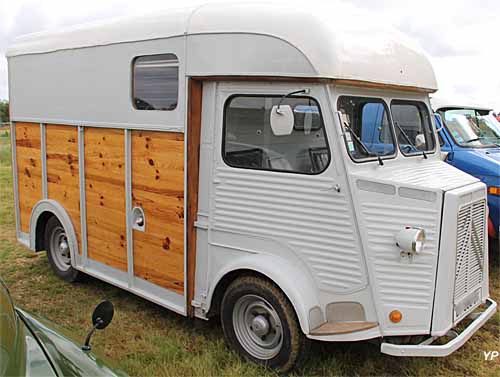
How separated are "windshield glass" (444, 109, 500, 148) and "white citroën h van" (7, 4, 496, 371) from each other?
8.44ft

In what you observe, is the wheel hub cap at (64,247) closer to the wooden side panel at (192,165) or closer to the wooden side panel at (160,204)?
the wooden side panel at (160,204)

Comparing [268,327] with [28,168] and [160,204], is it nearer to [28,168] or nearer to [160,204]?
[160,204]

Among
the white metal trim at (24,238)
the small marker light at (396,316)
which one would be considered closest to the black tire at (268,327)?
the small marker light at (396,316)

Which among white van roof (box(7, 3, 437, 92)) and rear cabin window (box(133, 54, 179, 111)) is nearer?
white van roof (box(7, 3, 437, 92))

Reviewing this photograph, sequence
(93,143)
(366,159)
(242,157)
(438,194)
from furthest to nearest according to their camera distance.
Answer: (93,143)
(242,157)
(366,159)
(438,194)

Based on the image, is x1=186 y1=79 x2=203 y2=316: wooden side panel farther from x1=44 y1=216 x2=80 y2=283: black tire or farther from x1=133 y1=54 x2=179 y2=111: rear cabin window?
x1=44 y1=216 x2=80 y2=283: black tire

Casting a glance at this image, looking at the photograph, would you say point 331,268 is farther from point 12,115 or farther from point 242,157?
point 12,115

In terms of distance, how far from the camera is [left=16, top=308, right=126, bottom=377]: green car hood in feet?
6.93

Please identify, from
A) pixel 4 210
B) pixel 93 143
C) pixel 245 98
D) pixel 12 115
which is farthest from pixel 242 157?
pixel 4 210

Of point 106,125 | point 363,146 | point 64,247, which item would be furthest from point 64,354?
point 64,247

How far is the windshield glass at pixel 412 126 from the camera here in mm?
4441

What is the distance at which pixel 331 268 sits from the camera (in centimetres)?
371

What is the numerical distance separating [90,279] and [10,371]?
438cm

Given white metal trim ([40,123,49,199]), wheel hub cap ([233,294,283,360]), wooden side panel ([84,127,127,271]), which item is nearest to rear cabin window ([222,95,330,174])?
wheel hub cap ([233,294,283,360])
